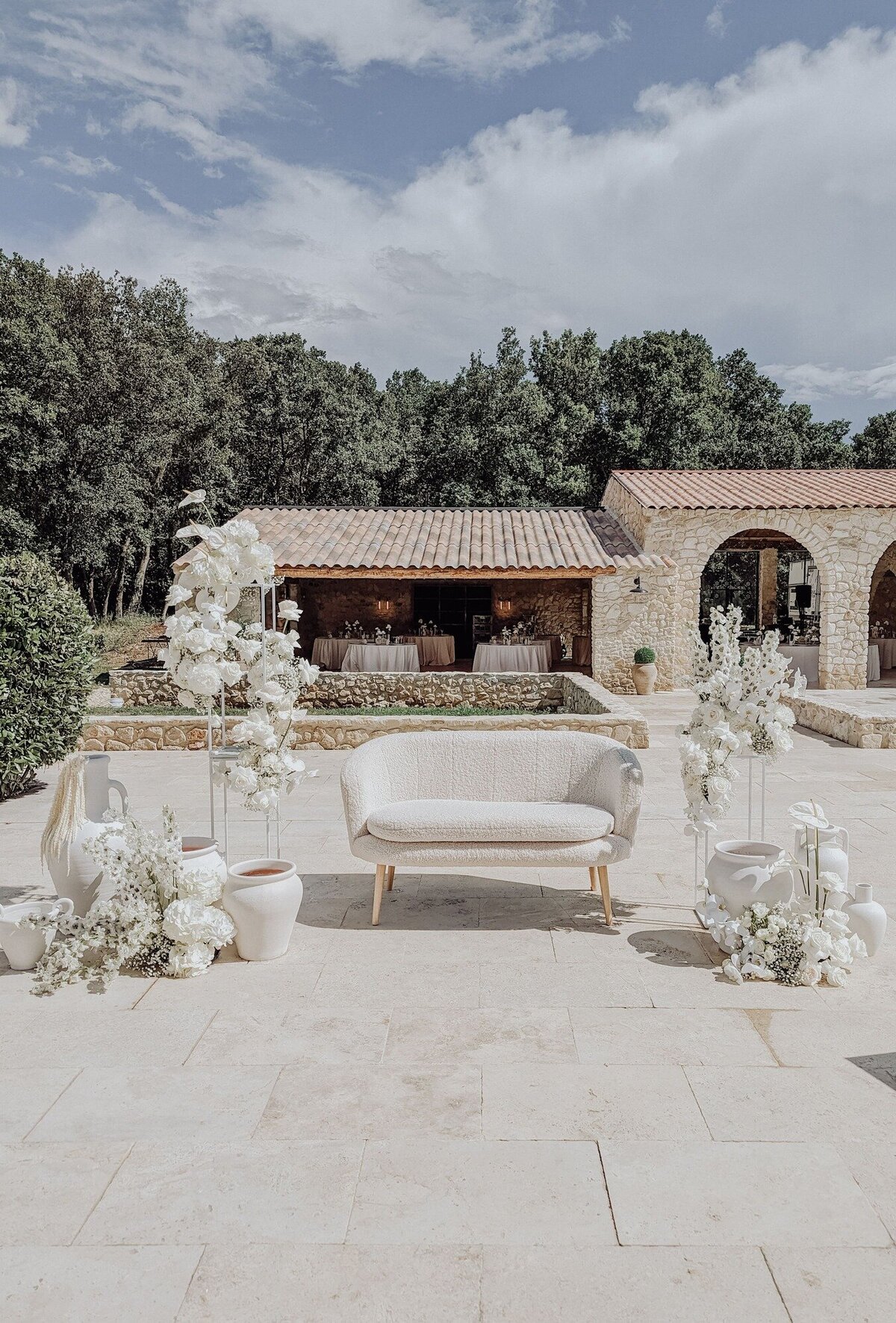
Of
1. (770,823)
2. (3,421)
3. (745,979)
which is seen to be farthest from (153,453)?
(745,979)

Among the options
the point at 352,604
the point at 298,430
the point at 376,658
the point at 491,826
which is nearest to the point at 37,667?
the point at 491,826

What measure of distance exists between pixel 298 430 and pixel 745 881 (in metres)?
25.9

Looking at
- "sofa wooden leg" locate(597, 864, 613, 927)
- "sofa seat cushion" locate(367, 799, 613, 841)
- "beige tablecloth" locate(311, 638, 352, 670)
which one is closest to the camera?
"sofa seat cushion" locate(367, 799, 613, 841)

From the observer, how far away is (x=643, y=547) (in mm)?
16984

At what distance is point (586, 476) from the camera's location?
2773 cm

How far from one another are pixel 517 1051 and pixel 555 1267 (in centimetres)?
109

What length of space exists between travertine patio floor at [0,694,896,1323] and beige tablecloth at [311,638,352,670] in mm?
13323

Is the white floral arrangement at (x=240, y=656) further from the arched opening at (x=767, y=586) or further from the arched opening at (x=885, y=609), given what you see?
the arched opening at (x=885, y=609)

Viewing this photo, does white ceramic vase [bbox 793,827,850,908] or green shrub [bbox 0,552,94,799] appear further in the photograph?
green shrub [bbox 0,552,94,799]

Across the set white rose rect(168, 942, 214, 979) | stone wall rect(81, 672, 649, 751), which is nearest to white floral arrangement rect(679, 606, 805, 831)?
white rose rect(168, 942, 214, 979)

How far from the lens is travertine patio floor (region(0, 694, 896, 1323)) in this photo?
6.88ft

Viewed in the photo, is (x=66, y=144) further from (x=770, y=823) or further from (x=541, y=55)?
Result: (x=770, y=823)

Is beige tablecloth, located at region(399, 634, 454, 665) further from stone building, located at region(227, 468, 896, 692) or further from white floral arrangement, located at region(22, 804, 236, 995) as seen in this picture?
white floral arrangement, located at region(22, 804, 236, 995)

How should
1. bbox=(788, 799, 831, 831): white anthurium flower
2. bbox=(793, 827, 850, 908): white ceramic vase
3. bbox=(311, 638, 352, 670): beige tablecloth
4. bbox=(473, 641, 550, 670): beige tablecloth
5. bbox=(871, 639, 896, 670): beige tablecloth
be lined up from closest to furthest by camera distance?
bbox=(788, 799, 831, 831): white anthurium flower → bbox=(793, 827, 850, 908): white ceramic vase → bbox=(473, 641, 550, 670): beige tablecloth → bbox=(311, 638, 352, 670): beige tablecloth → bbox=(871, 639, 896, 670): beige tablecloth
